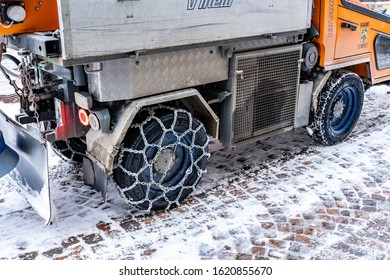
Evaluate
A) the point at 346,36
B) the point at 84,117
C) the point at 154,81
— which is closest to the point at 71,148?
the point at 84,117

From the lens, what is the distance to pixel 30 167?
3916mm

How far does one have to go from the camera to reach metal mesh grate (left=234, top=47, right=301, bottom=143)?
171 inches

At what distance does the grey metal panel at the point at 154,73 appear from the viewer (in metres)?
3.44

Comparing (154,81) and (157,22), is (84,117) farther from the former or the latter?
(157,22)

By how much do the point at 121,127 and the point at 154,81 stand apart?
0.45 m

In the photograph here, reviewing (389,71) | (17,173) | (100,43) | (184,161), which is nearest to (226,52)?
(184,161)

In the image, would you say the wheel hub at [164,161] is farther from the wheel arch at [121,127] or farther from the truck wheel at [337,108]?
the truck wheel at [337,108]

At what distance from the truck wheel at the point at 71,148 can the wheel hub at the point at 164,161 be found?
1134 mm

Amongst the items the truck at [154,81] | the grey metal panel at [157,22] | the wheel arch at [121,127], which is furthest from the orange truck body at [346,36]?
the wheel arch at [121,127]

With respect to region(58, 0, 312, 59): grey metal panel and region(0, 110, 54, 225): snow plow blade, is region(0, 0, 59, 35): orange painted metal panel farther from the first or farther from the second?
region(0, 110, 54, 225): snow plow blade

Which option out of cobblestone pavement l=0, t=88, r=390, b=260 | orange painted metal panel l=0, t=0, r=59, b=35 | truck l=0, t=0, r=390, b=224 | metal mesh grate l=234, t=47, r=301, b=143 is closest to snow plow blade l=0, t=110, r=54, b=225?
truck l=0, t=0, r=390, b=224

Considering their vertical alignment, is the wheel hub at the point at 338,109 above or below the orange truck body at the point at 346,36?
below

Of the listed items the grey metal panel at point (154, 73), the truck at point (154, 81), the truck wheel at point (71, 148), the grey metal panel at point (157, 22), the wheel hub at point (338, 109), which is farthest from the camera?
the wheel hub at point (338, 109)

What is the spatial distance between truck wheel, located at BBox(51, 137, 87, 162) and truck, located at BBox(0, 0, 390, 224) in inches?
0.5
